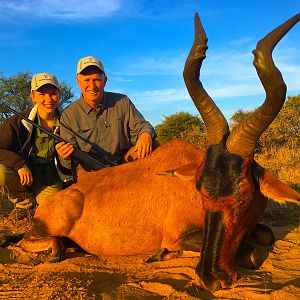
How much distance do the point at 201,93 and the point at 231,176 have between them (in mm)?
1039

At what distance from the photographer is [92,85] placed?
6.48 meters

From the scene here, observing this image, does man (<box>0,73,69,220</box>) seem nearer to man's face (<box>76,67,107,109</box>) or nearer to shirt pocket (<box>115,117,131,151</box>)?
man's face (<box>76,67,107,109</box>)

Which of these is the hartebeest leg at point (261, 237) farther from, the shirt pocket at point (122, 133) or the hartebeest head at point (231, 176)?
the shirt pocket at point (122, 133)

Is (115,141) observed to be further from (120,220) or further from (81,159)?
(120,220)

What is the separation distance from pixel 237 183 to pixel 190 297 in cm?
110

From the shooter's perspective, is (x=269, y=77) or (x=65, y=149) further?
(x=65, y=149)

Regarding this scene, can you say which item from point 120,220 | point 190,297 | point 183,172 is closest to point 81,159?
point 120,220

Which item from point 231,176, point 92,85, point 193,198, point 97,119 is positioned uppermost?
point 92,85

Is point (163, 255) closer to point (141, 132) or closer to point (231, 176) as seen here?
point (231, 176)

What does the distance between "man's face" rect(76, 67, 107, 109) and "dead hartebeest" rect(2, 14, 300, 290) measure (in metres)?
1.44

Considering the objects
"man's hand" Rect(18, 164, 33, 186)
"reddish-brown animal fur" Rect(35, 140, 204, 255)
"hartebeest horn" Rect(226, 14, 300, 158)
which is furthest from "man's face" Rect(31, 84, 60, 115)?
"hartebeest horn" Rect(226, 14, 300, 158)

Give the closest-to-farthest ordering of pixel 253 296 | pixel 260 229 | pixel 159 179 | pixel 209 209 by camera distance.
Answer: pixel 253 296, pixel 209 209, pixel 260 229, pixel 159 179

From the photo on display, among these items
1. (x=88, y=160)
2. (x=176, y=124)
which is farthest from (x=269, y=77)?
(x=176, y=124)

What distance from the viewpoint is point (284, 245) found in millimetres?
4926
